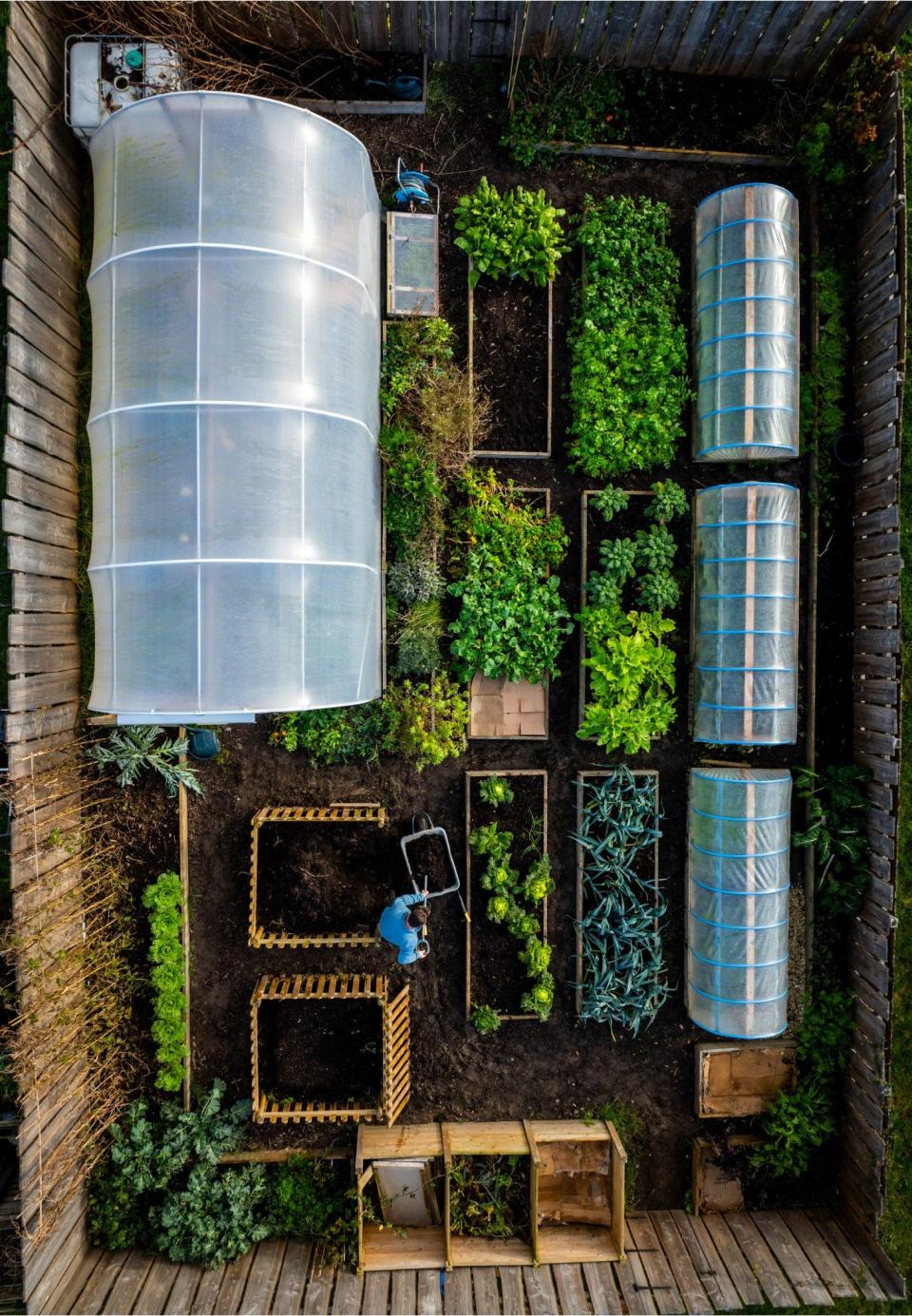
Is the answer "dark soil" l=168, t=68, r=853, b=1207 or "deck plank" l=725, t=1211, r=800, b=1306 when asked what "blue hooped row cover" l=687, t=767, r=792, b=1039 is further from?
"deck plank" l=725, t=1211, r=800, b=1306

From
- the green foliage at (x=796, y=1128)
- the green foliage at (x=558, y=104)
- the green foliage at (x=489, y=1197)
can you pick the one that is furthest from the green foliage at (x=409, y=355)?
the green foliage at (x=796, y=1128)

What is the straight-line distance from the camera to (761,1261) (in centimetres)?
666

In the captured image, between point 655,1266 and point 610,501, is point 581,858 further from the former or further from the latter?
point 655,1266

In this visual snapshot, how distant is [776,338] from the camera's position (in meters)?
6.45

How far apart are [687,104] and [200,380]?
5.50 m

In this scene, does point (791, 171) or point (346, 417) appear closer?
point (346, 417)

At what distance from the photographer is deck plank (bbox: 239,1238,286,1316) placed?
6.29m

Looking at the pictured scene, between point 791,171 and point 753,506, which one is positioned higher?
point 791,171

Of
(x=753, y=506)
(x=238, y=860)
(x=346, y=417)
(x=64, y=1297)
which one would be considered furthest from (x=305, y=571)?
(x=64, y=1297)

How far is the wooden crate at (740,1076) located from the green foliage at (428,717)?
3.93m

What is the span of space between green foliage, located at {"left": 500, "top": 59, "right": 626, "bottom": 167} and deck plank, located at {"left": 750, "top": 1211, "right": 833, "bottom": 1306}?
34.4 ft

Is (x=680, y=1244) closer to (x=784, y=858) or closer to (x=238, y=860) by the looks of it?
(x=784, y=858)

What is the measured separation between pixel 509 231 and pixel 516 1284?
9.73m

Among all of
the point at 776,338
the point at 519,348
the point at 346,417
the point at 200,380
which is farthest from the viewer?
the point at 519,348
